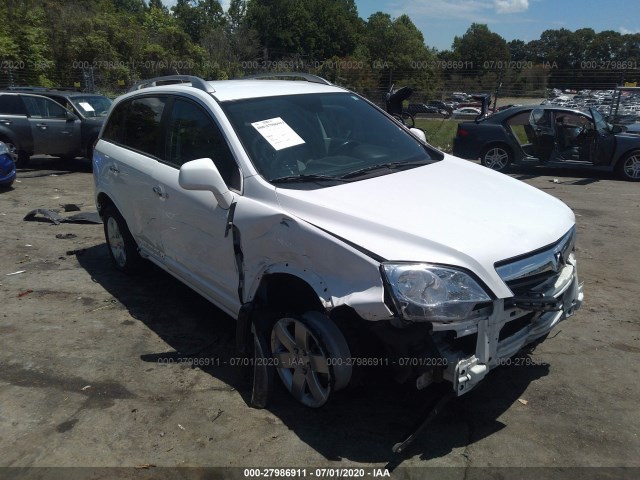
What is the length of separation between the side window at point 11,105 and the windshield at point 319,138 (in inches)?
391

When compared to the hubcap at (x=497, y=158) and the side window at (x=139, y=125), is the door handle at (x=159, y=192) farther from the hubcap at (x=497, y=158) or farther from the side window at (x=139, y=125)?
the hubcap at (x=497, y=158)

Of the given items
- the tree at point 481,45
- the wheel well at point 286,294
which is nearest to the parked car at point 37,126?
the wheel well at point 286,294

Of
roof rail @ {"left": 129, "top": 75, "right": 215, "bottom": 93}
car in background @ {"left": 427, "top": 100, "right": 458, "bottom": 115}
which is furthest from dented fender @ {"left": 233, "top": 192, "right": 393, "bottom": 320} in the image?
car in background @ {"left": 427, "top": 100, "right": 458, "bottom": 115}

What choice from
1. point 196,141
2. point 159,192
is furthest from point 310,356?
point 159,192

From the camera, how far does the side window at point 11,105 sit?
1201cm

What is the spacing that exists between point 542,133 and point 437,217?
379 inches

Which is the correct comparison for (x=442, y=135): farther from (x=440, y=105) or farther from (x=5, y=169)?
(x=5, y=169)

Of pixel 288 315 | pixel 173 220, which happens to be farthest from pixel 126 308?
pixel 288 315

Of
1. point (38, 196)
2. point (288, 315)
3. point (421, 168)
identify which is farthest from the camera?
point (38, 196)

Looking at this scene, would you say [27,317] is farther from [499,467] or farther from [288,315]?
[499,467]

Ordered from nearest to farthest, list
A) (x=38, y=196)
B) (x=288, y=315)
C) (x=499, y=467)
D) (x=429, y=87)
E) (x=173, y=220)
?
(x=499, y=467)
(x=288, y=315)
(x=173, y=220)
(x=38, y=196)
(x=429, y=87)

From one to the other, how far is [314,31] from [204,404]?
95.1m

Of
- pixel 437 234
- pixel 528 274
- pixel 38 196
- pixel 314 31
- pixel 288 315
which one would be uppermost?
pixel 314 31

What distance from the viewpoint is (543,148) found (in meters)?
11.8
